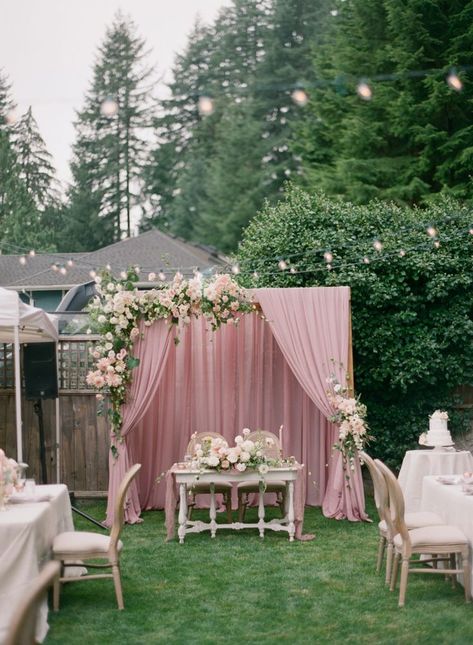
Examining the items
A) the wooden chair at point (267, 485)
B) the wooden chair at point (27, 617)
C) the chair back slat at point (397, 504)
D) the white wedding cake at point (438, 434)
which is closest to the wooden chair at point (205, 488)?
the wooden chair at point (267, 485)

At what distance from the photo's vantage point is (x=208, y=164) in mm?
29125

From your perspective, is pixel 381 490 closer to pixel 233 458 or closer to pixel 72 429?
pixel 233 458

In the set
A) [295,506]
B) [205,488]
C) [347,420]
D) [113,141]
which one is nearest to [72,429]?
[205,488]

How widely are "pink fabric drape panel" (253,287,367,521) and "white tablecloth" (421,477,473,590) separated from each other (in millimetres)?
2203

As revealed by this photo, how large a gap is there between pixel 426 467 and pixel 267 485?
1488mm

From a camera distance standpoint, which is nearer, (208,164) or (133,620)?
(133,620)

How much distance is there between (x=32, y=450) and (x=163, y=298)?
2686 millimetres

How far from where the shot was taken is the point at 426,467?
8445 millimetres

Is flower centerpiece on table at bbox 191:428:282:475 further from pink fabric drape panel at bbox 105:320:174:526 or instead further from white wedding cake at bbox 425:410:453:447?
white wedding cake at bbox 425:410:453:447

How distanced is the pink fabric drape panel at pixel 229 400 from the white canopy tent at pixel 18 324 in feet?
3.87

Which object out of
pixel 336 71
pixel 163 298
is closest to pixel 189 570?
pixel 163 298

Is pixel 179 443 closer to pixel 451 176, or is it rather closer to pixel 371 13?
pixel 451 176

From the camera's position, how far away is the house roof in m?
22.8

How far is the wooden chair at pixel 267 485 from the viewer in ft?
28.2
